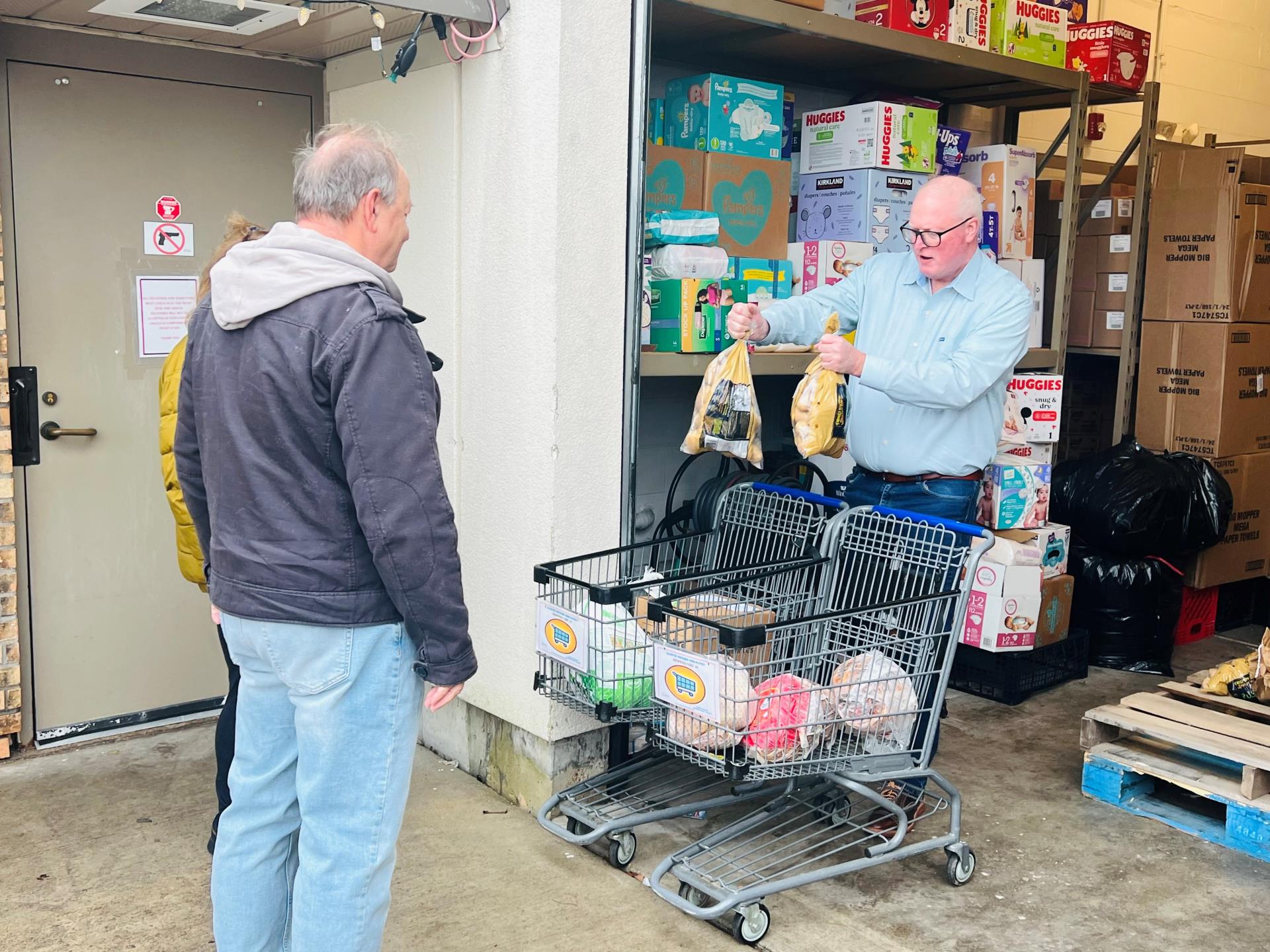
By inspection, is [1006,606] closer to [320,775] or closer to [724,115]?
[724,115]

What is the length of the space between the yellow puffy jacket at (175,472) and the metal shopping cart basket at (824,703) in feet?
3.78

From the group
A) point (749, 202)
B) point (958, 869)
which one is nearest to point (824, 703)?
point (958, 869)

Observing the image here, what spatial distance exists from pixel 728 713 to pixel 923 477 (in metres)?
1.24

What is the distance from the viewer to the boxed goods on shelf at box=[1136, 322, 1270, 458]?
5.14 m

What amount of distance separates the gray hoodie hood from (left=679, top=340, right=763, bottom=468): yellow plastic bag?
54.0 inches

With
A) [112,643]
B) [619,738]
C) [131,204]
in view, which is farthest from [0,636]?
[619,738]

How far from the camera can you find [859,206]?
13.7ft

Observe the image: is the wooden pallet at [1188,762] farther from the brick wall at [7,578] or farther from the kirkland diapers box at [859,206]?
the brick wall at [7,578]

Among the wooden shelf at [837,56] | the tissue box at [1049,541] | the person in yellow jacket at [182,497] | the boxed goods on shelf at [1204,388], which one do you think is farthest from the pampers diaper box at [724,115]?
the boxed goods on shelf at [1204,388]

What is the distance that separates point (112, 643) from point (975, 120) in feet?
13.9

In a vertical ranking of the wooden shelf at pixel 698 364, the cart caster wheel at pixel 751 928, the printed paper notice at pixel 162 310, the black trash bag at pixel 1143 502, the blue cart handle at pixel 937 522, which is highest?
the printed paper notice at pixel 162 310

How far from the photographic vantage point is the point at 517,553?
11.0 feet

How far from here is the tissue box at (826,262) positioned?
4.09 meters

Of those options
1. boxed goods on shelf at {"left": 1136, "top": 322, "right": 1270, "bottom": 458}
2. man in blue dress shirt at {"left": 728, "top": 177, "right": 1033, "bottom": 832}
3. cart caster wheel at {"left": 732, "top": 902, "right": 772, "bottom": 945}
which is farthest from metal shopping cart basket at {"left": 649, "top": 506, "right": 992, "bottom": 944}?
boxed goods on shelf at {"left": 1136, "top": 322, "right": 1270, "bottom": 458}
